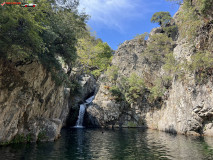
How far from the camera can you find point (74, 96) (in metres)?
50.5

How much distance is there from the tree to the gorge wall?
13.6ft

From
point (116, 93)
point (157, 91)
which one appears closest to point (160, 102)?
point (157, 91)

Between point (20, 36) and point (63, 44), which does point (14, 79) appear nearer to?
point (20, 36)

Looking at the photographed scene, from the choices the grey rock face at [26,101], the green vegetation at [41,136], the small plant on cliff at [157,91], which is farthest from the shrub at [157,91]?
the green vegetation at [41,136]

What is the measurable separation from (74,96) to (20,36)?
35949 mm

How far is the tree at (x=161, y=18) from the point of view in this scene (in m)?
69.5

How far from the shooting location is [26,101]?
2120cm

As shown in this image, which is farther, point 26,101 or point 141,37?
point 141,37

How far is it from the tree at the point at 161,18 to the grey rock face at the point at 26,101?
58160 millimetres

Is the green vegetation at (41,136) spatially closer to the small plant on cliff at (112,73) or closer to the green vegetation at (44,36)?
the green vegetation at (44,36)

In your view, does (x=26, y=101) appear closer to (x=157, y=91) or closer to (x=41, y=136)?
(x=41, y=136)

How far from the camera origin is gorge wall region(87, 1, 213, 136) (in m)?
31.2

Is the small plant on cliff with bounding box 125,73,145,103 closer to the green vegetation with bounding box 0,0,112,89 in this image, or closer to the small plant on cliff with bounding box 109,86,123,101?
the small plant on cliff with bounding box 109,86,123,101

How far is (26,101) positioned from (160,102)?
37.2 m
